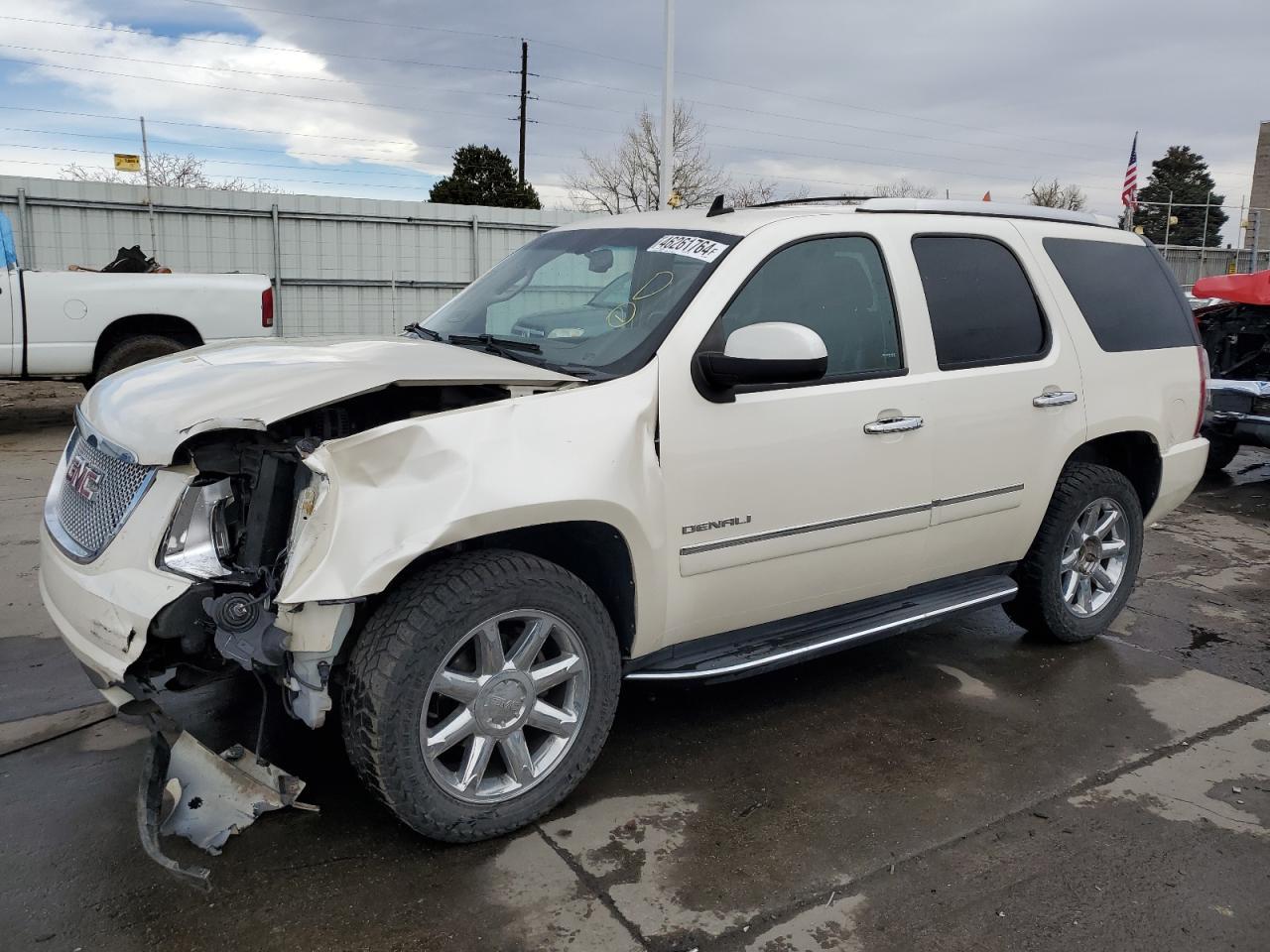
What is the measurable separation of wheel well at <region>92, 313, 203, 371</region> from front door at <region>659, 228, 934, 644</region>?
7.91 m

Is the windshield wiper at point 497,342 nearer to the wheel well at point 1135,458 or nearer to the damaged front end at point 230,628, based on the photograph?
the damaged front end at point 230,628

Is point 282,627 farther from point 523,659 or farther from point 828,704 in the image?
point 828,704

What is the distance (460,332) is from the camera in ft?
13.3

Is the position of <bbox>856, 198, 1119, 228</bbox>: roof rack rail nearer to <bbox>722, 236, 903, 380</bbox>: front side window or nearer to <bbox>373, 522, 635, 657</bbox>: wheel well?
<bbox>722, 236, 903, 380</bbox>: front side window

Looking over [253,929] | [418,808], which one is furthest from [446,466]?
[253,929]

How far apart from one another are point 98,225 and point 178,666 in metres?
14.3

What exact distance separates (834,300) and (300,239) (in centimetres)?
1426

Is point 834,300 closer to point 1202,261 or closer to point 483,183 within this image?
point 1202,261

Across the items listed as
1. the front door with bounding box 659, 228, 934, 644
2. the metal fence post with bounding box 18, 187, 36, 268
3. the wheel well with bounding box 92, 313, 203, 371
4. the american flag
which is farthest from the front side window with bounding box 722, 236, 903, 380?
the american flag

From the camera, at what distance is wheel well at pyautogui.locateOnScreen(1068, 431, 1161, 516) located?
4785 mm

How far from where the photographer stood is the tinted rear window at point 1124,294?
4.52 meters

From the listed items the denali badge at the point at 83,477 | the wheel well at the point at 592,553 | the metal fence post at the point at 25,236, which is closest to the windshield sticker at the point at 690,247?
the wheel well at the point at 592,553

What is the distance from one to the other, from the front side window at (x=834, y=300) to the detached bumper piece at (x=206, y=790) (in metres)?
1.98

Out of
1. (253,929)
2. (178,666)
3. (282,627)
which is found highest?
(282,627)
